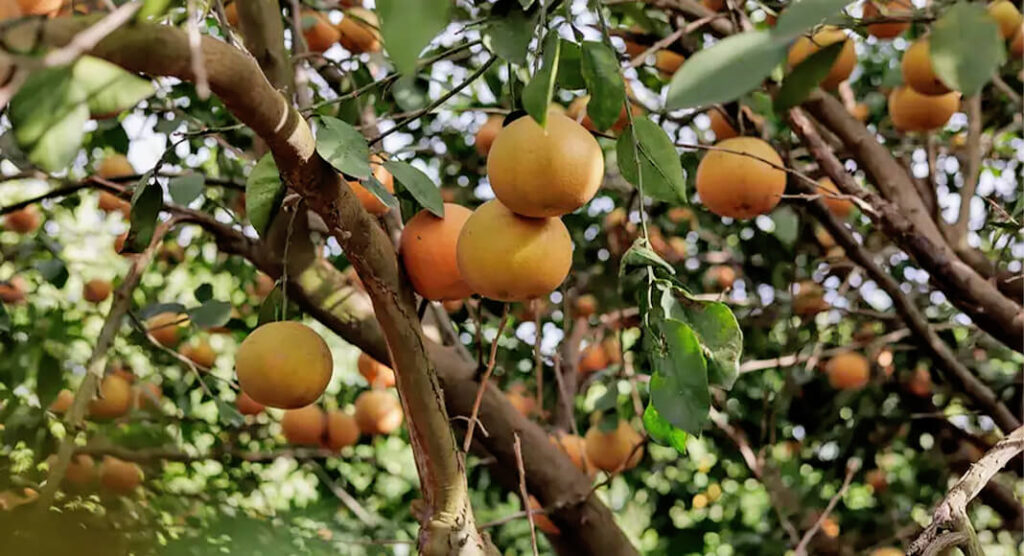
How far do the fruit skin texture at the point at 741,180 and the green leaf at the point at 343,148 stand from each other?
2.49ft

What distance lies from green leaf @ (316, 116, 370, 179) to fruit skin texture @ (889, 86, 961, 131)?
1287 millimetres

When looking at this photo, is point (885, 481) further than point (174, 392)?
Yes

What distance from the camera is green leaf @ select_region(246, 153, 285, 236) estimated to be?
3.05ft

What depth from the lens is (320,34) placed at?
1.90 metres

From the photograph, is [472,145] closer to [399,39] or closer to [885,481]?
[885,481]

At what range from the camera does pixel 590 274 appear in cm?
231

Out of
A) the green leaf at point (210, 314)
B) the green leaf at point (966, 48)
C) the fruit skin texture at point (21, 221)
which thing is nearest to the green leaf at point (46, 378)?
the green leaf at point (210, 314)

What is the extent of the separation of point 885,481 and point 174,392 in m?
1.86

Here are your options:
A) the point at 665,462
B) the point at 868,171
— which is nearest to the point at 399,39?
the point at 868,171

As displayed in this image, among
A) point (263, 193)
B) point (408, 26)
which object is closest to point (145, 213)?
point (263, 193)

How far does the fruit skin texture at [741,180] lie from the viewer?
1.43 metres

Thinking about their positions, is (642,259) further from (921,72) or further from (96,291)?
(96,291)

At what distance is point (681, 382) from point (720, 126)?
1.10 m

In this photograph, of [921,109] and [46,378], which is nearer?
[46,378]
